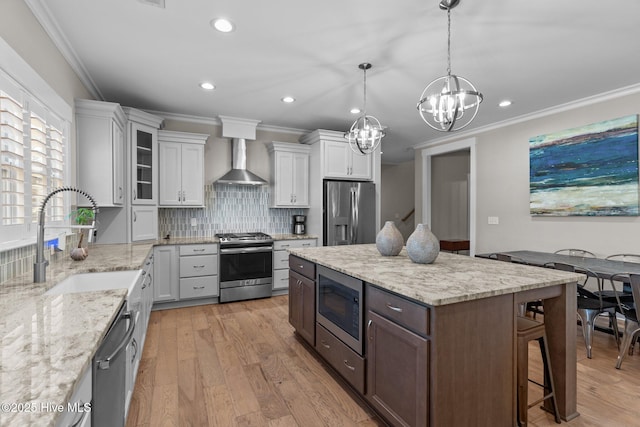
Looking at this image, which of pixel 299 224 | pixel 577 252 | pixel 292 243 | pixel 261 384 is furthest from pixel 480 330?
pixel 299 224

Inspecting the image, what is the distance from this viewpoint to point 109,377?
4.09ft

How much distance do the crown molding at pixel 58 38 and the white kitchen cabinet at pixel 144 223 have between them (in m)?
1.41

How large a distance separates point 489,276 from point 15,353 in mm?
2101

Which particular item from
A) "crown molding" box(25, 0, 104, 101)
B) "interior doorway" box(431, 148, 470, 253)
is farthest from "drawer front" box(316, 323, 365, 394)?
"interior doorway" box(431, 148, 470, 253)

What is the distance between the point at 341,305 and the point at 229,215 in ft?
10.2

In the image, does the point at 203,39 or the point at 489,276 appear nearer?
the point at 489,276

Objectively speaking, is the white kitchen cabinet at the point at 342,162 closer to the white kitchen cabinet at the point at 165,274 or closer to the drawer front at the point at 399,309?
the white kitchen cabinet at the point at 165,274

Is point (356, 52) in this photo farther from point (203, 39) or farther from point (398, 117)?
point (398, 117)

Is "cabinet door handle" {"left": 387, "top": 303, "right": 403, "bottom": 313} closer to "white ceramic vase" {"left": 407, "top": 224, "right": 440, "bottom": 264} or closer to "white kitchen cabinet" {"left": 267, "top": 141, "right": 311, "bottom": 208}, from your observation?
"white ceramic vase" {"left": 407, "top": 224, "right": 440, "bottom": 264}

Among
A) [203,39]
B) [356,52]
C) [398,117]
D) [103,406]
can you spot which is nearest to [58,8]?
[203,39]

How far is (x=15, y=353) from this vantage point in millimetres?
907

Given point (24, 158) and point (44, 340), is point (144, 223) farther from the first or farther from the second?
point (44, 340)

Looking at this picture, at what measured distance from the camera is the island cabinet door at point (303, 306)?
2697 millimetres

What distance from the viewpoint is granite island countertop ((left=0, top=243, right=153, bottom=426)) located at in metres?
0.69
